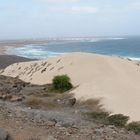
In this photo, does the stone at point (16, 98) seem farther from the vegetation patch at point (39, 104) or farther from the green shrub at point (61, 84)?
the green shrub at point (61, 84)

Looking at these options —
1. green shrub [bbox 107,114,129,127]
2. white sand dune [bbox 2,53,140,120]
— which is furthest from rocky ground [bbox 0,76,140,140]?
white sand dune [bbox 2,53,140,120]

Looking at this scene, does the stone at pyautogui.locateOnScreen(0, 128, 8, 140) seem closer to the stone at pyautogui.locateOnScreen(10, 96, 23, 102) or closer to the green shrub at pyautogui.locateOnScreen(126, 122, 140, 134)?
the green shrub at pyautogui.locateOnScreen(126, 122, 140, 134)

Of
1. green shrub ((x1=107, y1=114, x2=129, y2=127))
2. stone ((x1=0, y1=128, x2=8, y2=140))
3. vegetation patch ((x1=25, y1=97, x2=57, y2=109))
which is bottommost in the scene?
vegetation patch ((x1=25, y1=97, x2=57, y2=109))

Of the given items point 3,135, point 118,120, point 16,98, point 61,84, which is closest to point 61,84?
point 61,84

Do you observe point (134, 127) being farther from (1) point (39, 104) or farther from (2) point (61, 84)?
(2) point (61, 84)

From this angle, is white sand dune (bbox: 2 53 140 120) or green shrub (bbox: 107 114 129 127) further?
white sand dune (bbox: 2 53 140 120)

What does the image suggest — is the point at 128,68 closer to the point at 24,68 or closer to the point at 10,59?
the point at 24,68
